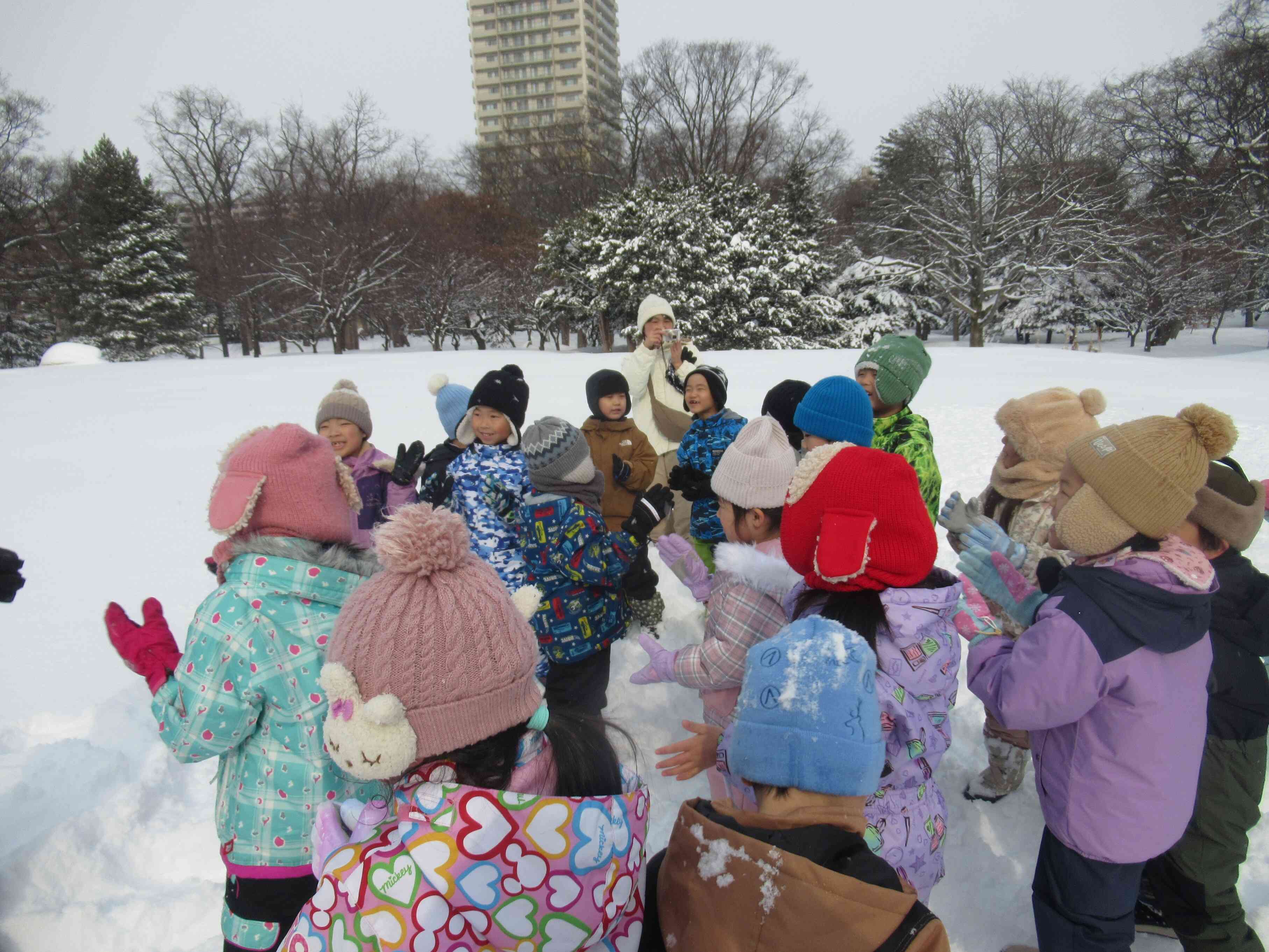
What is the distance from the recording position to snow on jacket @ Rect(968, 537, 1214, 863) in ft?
5.45

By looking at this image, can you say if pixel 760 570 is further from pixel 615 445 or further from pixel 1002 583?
pixel 615 445

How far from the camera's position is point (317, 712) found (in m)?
1.79

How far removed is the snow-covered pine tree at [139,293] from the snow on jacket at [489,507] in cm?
2868

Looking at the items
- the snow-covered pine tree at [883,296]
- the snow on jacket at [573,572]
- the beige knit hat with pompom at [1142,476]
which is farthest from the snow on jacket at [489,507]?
the snow-covered pine tree at [883,296]

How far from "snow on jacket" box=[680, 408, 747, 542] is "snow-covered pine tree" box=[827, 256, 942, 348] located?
25254mm

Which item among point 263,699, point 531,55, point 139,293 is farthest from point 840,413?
point 531,55

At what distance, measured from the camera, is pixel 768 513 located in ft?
7.70

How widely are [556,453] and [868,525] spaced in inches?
63.9

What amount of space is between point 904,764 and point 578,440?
182 cm

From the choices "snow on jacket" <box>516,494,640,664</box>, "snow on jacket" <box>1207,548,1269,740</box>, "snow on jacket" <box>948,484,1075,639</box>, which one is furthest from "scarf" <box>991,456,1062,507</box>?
"snow on jacket" <box>516,494,640,664</box>

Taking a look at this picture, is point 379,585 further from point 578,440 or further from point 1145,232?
point 1145,232

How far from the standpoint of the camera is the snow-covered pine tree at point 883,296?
2791 cm

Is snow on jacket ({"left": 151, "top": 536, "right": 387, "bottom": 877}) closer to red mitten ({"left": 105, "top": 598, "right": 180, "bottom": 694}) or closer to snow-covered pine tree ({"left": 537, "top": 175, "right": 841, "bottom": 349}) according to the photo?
red mitten ({"left": 105, "top": 598, "right": 180, "bottom": 694})

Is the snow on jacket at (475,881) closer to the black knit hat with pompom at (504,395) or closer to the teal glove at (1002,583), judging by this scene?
the teal glove at (1002,583)
